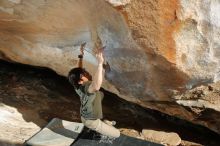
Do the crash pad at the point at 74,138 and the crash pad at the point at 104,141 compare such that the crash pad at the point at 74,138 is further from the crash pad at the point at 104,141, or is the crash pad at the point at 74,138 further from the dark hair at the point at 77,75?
the dark hair at the point at 77,75

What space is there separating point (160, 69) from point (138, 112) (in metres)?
1.22

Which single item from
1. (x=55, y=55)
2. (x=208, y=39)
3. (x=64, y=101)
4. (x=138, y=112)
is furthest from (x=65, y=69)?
(x=208, y=39)

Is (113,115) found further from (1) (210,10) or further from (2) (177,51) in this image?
(1) (210,10)

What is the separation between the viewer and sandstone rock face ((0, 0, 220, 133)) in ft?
13.3

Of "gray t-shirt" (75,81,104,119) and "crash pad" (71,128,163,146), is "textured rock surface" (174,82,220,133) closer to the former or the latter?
"crash pad" (71,128,163,146)

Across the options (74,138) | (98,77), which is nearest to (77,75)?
(98,77)

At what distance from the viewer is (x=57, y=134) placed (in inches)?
190

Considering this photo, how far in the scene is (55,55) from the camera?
5.07 meters

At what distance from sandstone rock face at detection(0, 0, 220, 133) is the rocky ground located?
1.26 ft

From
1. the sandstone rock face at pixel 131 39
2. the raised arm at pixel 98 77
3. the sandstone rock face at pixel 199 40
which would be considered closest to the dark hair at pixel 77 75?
the raised arm at pixel 98 77

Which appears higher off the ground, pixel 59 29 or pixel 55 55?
pixel 59 29

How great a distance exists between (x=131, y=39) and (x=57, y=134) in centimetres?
134

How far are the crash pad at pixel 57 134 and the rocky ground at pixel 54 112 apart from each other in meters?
0.17

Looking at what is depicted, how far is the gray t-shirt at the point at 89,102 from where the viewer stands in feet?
14.1
